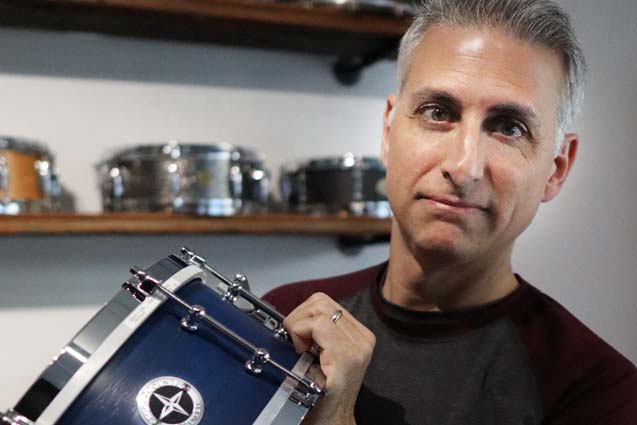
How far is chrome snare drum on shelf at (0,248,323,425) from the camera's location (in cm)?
67

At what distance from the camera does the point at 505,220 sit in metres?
1.00

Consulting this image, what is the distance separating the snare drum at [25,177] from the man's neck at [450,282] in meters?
0.80

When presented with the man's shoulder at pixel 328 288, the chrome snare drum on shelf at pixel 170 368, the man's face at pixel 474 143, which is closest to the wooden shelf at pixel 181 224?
the man's shoulder at pixel 328 288

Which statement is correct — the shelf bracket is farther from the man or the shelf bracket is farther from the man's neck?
the man's neck

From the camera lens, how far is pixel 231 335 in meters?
0.77

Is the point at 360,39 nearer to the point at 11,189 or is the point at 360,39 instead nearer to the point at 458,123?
the point at 458,123

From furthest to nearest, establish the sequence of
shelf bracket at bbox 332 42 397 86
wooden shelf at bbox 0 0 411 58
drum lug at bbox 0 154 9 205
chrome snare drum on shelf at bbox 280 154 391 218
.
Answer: shelf bracket at bbox 332 42 397 86, chrome snare drum on shelf at bbox 280 154 391 218, wooden shelf at bbox 0 0 411 58, drum lug at bbox 0 154 9 205

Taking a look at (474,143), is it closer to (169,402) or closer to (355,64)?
(169,402)

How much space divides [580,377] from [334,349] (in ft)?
1.30

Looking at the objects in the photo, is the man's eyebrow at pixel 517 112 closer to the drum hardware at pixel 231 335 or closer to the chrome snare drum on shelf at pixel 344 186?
the drum hardware at pixel 231 335

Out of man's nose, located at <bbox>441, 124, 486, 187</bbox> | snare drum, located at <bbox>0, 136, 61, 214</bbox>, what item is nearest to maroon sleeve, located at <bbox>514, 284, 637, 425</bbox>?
man's nose, located at <bbox>441, 124, 486, 187</bbox>

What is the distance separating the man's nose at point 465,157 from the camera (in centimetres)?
95

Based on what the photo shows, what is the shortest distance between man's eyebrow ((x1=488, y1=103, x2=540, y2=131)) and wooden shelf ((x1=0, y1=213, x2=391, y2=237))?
654mm

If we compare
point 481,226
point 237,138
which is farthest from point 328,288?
point 237,138
